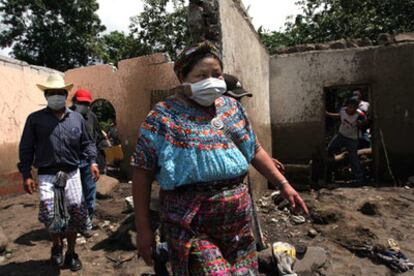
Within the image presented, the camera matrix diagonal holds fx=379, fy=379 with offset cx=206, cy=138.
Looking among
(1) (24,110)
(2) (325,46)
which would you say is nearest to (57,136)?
(1) (24,110)

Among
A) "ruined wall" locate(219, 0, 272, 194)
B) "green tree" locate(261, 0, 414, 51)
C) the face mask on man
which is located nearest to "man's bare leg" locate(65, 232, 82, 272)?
the face mask on man

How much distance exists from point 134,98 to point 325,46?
4.21 meters

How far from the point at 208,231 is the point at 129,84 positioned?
7.20 metres

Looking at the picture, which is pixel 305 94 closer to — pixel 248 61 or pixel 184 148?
pixel 248 61

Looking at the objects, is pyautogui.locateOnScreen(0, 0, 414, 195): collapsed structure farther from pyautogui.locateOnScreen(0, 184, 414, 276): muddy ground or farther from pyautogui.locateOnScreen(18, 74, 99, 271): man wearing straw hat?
pyautogui.locateOnScreen(18, 74, 99, 271): man wearing straw hat

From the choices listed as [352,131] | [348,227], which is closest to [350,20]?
[352,131]

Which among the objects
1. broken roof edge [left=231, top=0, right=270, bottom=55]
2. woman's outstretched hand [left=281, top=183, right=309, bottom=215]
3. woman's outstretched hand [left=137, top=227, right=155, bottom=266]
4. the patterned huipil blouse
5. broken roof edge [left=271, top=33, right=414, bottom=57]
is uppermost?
broken roof edge [left=231, top=0, right=270, bottom=55]

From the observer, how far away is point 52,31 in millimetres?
16984

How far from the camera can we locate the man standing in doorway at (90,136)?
14.0ft

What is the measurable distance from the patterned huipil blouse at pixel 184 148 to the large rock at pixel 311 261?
2057 millimetres

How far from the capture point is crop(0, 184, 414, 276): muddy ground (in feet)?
12.6

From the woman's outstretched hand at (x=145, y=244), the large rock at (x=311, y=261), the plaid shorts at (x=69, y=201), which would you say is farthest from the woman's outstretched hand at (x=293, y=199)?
the plaid shorts at (x=69, y=201)

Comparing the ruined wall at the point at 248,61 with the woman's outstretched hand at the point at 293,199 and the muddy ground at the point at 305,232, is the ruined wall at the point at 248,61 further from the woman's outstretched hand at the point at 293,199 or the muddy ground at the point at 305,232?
the woman's outstretched hand at the point at 293,199

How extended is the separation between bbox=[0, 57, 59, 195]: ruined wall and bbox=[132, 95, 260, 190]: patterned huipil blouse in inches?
244
